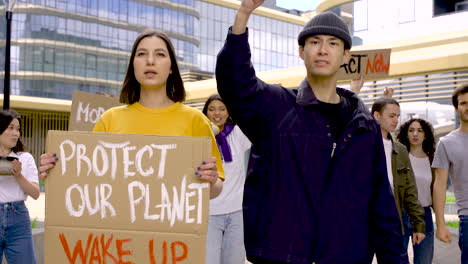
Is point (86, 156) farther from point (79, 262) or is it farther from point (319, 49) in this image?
point (319, 49)

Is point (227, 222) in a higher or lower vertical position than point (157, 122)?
lower

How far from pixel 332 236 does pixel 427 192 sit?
3.79 meters

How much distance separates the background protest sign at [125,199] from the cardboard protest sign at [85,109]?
2.46m

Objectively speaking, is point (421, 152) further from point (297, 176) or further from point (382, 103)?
point (297, 176)

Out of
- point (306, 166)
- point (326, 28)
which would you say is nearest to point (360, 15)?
point (326, 28)

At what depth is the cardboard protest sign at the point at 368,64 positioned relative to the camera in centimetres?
618

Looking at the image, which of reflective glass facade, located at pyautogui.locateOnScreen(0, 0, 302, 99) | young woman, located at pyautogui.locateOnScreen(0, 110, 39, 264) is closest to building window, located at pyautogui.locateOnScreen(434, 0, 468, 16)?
young woman, located at pyautogui.locateOnScreen(0, 110, 39, 264)

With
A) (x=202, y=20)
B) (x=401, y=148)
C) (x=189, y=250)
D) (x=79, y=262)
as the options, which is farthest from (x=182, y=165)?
(x=202, y=20)

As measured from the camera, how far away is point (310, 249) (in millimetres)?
2434

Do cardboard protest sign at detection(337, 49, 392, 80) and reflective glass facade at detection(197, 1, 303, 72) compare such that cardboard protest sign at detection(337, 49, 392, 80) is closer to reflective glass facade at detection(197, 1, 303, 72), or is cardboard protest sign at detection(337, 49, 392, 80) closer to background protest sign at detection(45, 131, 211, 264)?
background protest sign at detection(45, 131, 211, 264)

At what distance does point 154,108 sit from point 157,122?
0.38ft

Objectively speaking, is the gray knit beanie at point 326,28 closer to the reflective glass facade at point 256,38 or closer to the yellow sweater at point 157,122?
the yellow sweater at point 157,122

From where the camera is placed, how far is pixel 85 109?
536 centimetres

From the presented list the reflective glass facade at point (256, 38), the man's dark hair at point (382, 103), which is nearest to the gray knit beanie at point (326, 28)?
the man's dark hair at point (382, 103)
